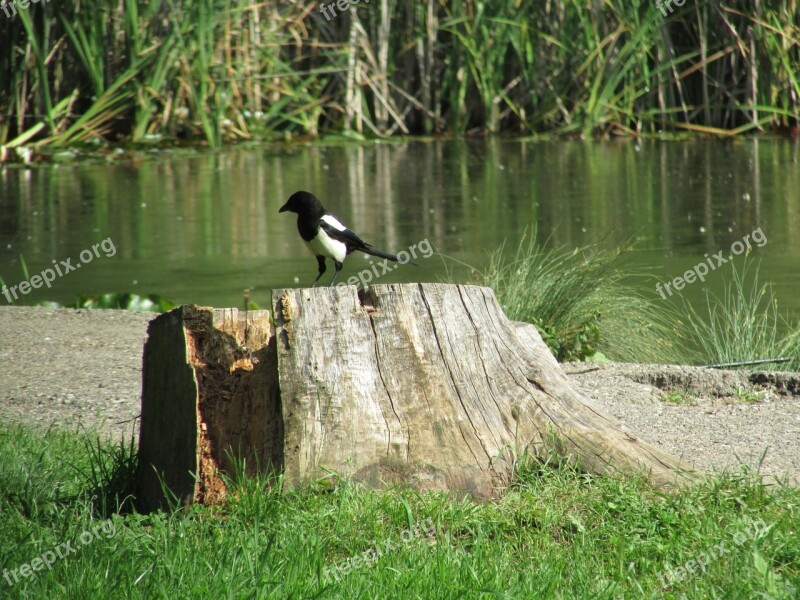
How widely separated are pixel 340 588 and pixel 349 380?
820mm

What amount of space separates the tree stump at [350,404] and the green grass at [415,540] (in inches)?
4.0

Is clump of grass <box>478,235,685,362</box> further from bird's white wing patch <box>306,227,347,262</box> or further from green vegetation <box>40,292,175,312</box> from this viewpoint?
green vegetation <box>40,292,175,312</box>

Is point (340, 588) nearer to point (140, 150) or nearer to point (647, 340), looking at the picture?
point (647, 340)

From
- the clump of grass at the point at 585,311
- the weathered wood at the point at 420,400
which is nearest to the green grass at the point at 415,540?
the weathered wood at the point at 420,400

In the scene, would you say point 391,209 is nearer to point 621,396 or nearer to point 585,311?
point 585,311

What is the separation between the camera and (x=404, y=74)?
1548cm

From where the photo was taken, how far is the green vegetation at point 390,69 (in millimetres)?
13320

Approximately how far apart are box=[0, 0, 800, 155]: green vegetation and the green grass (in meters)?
10.6

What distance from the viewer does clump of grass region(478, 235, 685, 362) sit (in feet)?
18.4

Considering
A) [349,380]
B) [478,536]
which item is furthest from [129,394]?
[478,536]

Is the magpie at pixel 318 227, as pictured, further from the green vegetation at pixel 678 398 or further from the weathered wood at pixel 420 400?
the weathered wood at pixel 420 400

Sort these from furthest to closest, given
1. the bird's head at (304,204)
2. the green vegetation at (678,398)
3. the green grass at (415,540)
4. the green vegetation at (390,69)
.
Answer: the green vegetation at (390,69)
the bird's head at (304,204)
the green vegetation at (678,398)
the green grass at (415,540)

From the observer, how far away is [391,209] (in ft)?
33.3

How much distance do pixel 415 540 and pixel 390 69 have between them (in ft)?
41.6
